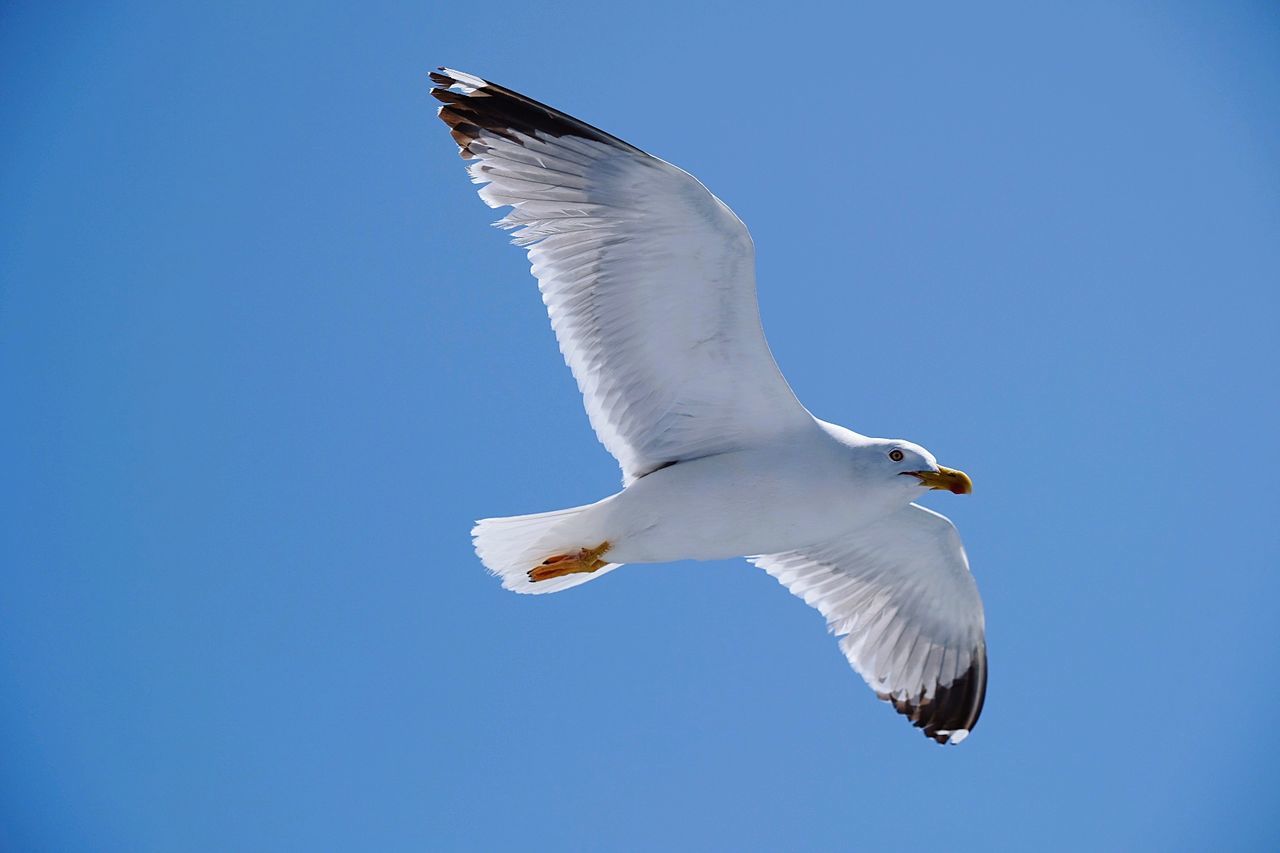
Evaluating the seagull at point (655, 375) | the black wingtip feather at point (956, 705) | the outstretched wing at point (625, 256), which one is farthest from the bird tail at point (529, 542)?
the black wingtip feather at point (956, 705)

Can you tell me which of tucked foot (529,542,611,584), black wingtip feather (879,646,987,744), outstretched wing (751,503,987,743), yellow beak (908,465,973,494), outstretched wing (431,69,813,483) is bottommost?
black wingtip feather (879,646,987,744)

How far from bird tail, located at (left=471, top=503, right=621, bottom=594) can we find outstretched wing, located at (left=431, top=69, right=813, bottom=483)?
0.81 m

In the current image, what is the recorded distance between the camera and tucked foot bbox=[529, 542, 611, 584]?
723cm

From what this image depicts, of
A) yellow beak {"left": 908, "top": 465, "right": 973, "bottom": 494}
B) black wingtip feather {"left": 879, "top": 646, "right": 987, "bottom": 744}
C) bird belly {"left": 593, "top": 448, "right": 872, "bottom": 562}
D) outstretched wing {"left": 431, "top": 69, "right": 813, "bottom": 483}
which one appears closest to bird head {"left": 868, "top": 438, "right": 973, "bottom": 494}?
yellow beak {"left": 908, "top": 465, "right": 973, "bottom": 494}

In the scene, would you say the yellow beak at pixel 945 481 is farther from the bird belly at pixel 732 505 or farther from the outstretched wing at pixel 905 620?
the outstretched wing at pixel 905 620

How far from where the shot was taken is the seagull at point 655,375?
663 centimetres

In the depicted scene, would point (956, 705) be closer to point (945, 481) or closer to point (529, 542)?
point (945, 481)

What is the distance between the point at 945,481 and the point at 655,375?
1.74 meters

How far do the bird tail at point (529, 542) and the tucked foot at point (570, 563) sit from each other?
30 mm

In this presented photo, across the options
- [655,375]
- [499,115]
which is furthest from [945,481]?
[499,115]

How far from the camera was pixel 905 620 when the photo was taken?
880 cm

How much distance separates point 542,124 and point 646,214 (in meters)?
0.76

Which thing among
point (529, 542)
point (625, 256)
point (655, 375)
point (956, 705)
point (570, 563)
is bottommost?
point (956, 705)

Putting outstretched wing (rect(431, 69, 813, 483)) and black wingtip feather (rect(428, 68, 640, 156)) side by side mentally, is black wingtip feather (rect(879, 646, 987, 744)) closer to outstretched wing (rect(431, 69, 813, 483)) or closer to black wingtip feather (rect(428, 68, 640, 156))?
outstretched wing (rect(431, 69, 813, 483))
